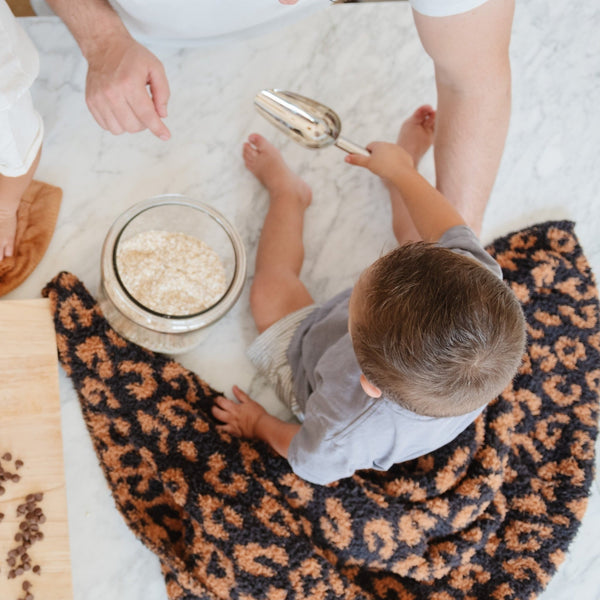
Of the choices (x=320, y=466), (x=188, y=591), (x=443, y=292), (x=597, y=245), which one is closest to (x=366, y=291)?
(x=443, y=292)

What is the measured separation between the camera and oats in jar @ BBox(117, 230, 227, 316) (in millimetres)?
944

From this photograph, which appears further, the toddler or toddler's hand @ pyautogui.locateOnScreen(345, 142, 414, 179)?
toddler's hand @ pyautogui.locateOnScreen(345, 142, 414, 179)

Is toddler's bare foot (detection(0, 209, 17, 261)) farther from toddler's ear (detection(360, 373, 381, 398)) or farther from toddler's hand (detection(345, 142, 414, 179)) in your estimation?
toddler's ear (detection(360, 373, 381, 398))

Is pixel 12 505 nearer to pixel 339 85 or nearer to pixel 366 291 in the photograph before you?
pixel 366 291

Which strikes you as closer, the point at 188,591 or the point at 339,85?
the point at 188,591

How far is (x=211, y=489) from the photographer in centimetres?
100

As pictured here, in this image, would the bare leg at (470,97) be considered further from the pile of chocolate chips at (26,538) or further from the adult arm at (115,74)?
the pile of chocolate chips at (26,538)

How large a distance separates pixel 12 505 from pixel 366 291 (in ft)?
1.60

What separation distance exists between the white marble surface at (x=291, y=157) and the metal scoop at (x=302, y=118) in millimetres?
162

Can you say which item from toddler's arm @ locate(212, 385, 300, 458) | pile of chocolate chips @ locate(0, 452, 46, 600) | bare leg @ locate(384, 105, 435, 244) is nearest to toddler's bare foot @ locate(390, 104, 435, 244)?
bare leg @ locate(384, 105, 435, 244)

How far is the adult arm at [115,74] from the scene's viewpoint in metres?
0.80

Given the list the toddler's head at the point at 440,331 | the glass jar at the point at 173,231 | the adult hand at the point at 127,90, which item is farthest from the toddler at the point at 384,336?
the adult hand at the point at 127,90

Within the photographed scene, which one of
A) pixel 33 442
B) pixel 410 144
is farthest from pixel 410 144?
pixel 33 442

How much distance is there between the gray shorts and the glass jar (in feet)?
0.35
